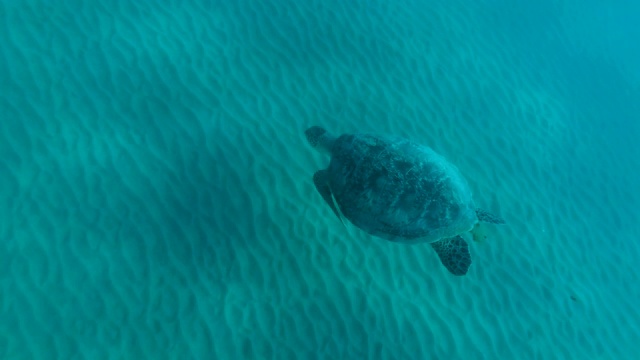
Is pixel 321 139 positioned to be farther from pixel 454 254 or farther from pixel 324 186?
pixel 454 254

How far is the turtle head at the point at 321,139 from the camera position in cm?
527

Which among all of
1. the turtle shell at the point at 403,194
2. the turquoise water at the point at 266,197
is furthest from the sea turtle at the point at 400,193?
the turquoise water at the point at 266,197

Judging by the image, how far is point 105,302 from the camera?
4.69 meters

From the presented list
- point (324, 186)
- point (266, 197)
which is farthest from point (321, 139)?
point (266, 197)

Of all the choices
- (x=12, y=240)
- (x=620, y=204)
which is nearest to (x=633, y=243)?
(x=620, y=204)

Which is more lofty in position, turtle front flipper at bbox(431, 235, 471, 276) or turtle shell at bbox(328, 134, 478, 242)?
turtle shell at bbox(328, 134, 478, 242)

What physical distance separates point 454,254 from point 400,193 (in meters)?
1.24

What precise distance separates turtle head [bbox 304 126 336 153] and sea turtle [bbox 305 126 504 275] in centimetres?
55

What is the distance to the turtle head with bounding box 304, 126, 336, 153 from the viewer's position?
527 cm

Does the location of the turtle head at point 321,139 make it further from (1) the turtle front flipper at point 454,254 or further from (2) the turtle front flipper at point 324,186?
(1) the turtle front flipper at point 454,254

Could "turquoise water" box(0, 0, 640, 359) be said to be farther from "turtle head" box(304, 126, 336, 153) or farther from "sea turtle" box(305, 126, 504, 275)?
"sea turtle" box(305, 126, 504, 275)

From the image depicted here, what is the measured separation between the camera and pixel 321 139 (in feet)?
17.7

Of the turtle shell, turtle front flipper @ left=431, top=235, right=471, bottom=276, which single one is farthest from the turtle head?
turtle front flipper @ left=431, top=235, right=471, bottom=276

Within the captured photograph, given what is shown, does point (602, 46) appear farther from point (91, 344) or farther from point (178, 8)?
point (91, 344)
